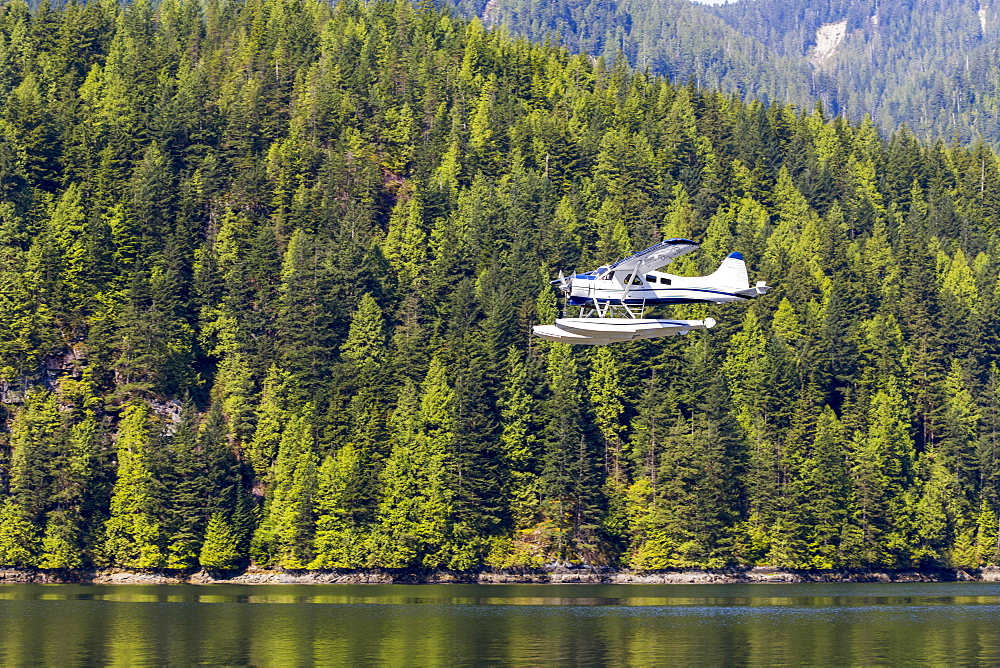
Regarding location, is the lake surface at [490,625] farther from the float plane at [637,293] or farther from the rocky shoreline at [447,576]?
the float plane at [637,293]

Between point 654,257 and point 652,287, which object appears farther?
point 652,287


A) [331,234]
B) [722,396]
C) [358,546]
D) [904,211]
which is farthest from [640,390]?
[904,211]

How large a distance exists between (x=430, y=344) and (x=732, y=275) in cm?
6274

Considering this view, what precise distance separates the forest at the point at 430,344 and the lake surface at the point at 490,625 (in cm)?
986

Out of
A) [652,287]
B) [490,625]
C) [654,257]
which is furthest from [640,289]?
[490,625]

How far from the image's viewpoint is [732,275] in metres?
72.1

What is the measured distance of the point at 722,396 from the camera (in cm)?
12938

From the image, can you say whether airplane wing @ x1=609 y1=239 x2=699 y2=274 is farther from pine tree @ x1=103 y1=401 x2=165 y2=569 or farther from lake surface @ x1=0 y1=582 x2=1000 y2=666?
pine tree @ x1=103 y1=401 x2=165 y2=569

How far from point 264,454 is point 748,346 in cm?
4864

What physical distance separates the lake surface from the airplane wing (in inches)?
719

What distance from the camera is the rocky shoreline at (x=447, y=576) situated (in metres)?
116

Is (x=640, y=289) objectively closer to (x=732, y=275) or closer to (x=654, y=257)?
(x=654, y=257)

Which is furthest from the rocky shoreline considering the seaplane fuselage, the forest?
the seaplane fuselage

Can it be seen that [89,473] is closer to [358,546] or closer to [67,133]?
[358,546]
